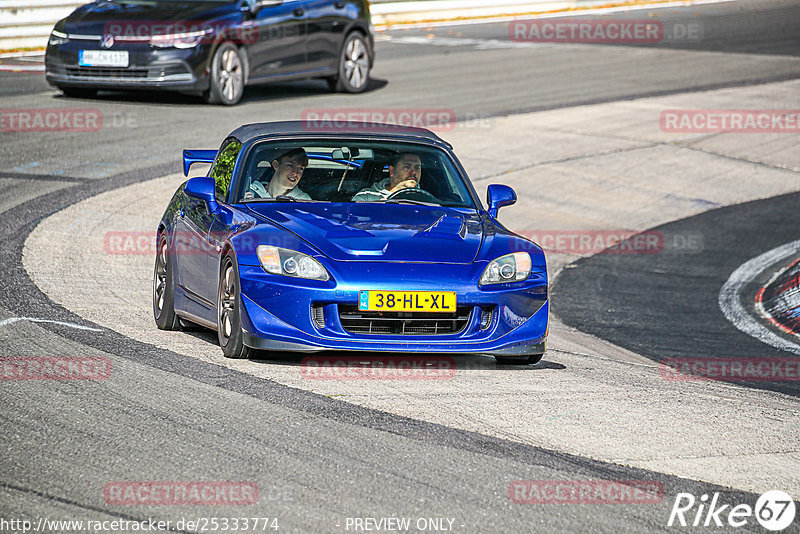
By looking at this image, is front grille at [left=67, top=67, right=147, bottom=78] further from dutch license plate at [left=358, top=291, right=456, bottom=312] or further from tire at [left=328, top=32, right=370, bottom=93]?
dutch license plate at [left=358, top=291, right=456, bottom=312]

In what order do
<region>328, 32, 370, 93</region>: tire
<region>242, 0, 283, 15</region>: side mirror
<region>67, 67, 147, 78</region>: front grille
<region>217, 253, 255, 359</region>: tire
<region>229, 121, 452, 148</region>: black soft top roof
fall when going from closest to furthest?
<region>217, 253, 255, 359</region>: tire
<region>229, 121, 452, 148</region>: black soft top roof
<region>67, 67, 147, 78</region>: front grille
<region>242, 0, 283, 15</region>: side mirror
<region>328, 32, 370, 93</region>: tire

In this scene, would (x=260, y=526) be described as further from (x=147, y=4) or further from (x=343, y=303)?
(x=147, y=4)

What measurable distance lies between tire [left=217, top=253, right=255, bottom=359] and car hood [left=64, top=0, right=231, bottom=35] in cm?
997

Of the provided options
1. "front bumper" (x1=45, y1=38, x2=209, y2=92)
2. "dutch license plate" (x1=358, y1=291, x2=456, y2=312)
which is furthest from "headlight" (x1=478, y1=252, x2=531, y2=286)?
"front bumper" (x1=45, y1=38, x2=209, y2=92)

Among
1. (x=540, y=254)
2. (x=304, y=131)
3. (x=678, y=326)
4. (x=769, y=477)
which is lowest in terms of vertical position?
(x=678, y=326)

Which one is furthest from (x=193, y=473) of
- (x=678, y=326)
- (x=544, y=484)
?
(x=678, y=326)

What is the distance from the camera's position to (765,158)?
18234mm

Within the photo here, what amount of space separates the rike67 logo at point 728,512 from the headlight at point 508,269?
2.30 m

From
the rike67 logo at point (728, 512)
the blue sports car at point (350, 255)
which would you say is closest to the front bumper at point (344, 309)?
the blue sports car at point (350, 255)

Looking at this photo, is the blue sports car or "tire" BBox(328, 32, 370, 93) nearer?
the blue sports car

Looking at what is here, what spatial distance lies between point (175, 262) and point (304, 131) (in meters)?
1.17

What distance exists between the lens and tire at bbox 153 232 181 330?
332 inches

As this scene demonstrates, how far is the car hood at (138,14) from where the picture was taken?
1672cm

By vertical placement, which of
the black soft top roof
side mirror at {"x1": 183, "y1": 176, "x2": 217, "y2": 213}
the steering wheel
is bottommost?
the steering wheel
